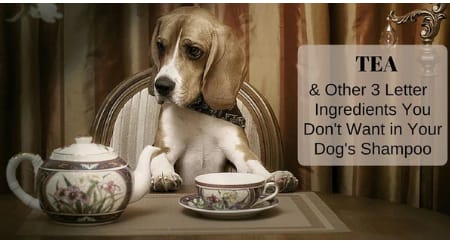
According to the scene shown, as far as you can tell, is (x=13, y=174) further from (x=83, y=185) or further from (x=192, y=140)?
(x=192, y=140)

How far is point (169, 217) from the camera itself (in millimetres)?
970

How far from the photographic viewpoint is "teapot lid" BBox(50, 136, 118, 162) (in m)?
0.93

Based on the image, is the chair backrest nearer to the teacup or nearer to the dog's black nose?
the dog's black nose

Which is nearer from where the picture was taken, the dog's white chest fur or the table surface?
the table surface

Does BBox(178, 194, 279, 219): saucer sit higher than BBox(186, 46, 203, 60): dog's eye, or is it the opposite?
BBox(186, 46, 203, 60): dog's eye

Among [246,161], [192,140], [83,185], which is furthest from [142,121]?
[83,185]

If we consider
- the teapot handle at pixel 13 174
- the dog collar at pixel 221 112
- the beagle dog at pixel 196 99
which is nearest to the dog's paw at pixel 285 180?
the beagle dog at pixel 196 99

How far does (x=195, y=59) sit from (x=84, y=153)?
288mm

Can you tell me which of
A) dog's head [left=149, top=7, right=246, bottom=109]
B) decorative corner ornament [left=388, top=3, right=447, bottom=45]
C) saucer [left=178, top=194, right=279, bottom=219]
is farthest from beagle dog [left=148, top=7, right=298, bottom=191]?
decorative corner ornament [left=388, top=3, right=447, bottom=45]

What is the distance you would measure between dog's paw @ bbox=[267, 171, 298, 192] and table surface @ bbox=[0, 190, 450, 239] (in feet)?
0.17

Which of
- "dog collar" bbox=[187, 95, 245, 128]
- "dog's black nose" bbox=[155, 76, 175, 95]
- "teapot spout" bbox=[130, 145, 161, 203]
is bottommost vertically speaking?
"teapot spout" bbox=[130, 145, 161, 203]

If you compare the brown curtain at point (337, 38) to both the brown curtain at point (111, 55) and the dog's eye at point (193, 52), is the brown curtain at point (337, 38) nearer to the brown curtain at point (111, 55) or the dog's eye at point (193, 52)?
the brown curtain at point (111, 55)

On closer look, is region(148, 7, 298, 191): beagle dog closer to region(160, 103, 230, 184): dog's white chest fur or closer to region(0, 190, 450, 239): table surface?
region(160, 103, 230, 184): dog's white chest fur

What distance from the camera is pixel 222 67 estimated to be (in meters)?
1.16
